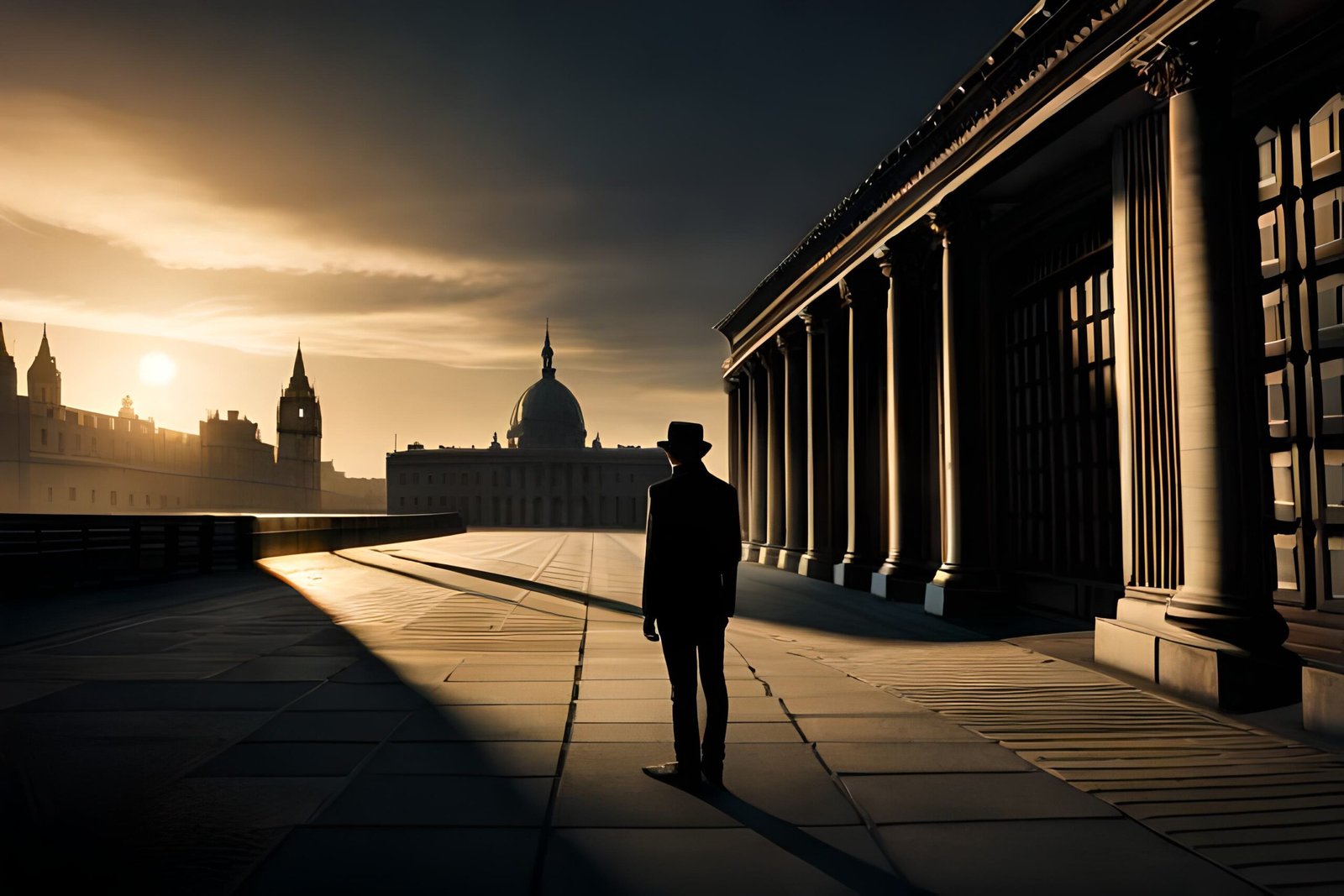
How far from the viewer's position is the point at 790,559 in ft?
87.5

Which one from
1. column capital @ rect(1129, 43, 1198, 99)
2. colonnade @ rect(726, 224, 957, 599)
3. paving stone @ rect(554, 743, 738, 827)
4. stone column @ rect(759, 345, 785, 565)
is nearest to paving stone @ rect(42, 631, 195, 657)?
paving stone @ rect(554, 743, 738, 827)

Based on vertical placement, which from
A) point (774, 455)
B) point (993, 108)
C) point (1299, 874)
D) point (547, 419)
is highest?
point (547, 419)

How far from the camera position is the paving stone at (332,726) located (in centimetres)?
634

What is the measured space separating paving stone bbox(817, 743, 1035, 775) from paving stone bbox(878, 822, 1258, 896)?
97 centimetres

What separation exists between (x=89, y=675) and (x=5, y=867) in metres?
5.37

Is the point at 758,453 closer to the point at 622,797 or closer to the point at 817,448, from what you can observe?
the point at 817,448

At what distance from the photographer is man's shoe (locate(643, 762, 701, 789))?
210 inches

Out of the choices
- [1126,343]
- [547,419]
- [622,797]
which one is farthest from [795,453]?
[547,419]

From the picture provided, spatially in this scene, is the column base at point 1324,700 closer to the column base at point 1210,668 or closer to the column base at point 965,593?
the column base at point 1210,668

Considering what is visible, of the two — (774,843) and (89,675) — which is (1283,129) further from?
(89,675)

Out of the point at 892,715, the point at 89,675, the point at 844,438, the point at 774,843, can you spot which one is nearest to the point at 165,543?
the point at 89,675

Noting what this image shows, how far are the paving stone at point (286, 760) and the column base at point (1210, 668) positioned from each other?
6.32 meters

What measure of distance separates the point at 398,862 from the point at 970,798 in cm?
280

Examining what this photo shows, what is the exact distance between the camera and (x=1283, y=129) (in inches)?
361
